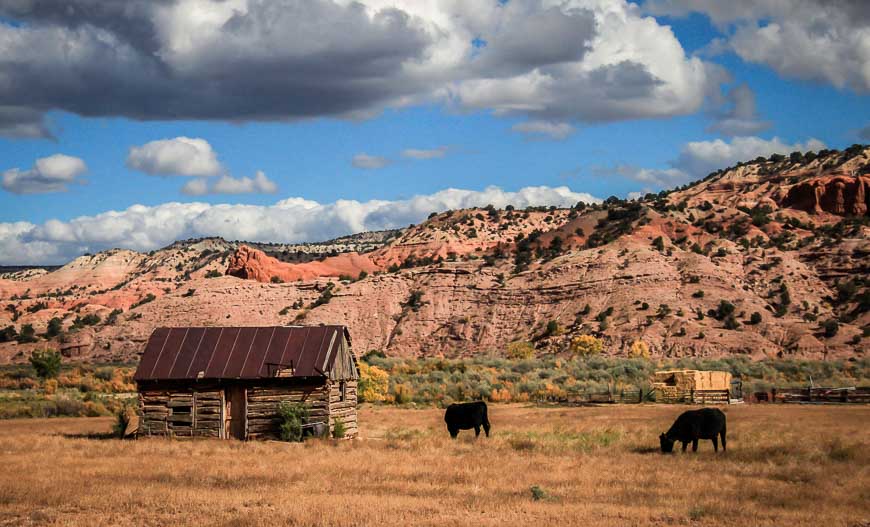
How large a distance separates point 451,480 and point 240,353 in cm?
1242

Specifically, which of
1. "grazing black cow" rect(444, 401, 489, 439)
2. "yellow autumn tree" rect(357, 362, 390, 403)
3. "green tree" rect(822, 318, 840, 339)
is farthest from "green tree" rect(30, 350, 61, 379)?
"green tree" rect(822, 318, 840, 339)

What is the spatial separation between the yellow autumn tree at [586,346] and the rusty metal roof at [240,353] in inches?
1651

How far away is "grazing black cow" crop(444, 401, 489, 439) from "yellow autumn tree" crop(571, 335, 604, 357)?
4239 centimetres

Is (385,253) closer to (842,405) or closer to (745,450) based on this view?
(842,405)

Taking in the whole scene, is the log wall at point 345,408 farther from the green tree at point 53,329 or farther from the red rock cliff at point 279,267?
the red rock cliff at point 279,267

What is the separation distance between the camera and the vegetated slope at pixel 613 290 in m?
73.8

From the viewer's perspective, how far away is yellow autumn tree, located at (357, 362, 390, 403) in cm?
4819

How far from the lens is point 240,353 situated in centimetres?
3030

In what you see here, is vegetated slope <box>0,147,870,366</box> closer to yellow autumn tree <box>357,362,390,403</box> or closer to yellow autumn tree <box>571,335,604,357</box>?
yellow autumn tree <box>571,335,604,357</box>

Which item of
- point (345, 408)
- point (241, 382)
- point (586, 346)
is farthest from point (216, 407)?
point (586, 346)

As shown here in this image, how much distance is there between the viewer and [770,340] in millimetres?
71375

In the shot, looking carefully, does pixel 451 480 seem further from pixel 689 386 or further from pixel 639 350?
pixel 639 350

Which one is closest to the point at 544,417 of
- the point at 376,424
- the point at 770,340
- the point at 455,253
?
the point at 376,424

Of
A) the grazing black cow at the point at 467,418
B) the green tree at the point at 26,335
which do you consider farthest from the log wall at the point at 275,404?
the green tree at the point at 26,335
